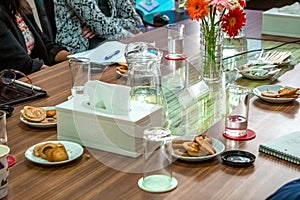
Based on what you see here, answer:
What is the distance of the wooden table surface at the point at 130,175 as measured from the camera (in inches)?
53.8

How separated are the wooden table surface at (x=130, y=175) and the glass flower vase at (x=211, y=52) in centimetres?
39

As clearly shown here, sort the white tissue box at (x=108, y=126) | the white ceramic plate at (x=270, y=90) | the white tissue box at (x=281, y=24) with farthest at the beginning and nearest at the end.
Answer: the white tissue box at (x=281, y=24) < the white ceramic plate at (x=270, y=90) < the white tissue box at (x=108, y=126)

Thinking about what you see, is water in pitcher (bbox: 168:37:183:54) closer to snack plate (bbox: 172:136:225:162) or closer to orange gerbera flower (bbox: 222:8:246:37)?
orange gerbera flower (bbox: 222:8:246:37)

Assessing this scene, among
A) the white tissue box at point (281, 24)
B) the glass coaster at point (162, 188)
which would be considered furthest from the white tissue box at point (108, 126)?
the white tissue box at point (281, 24)

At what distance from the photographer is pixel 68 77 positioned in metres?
2.27

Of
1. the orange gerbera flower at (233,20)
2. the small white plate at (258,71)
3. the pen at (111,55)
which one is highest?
the orange gerbera flower at (233,20)

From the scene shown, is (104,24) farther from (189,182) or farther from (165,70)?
(189,182)

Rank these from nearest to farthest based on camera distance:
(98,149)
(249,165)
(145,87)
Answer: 1. (249,165)
2. (98,149)
3. (145,87)

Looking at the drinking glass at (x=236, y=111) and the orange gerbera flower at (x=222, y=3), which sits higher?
the orange gerbera flower at (x=222, y=3)

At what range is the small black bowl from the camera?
1498mm

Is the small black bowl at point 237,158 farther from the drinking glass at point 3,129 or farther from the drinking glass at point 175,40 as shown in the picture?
the drinking glass at point 175,40

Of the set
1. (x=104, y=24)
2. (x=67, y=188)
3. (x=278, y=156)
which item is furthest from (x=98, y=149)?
(x=104, y=24)

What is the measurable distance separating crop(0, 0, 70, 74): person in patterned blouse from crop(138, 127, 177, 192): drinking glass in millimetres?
1521

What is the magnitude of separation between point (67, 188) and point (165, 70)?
101 centimetres
